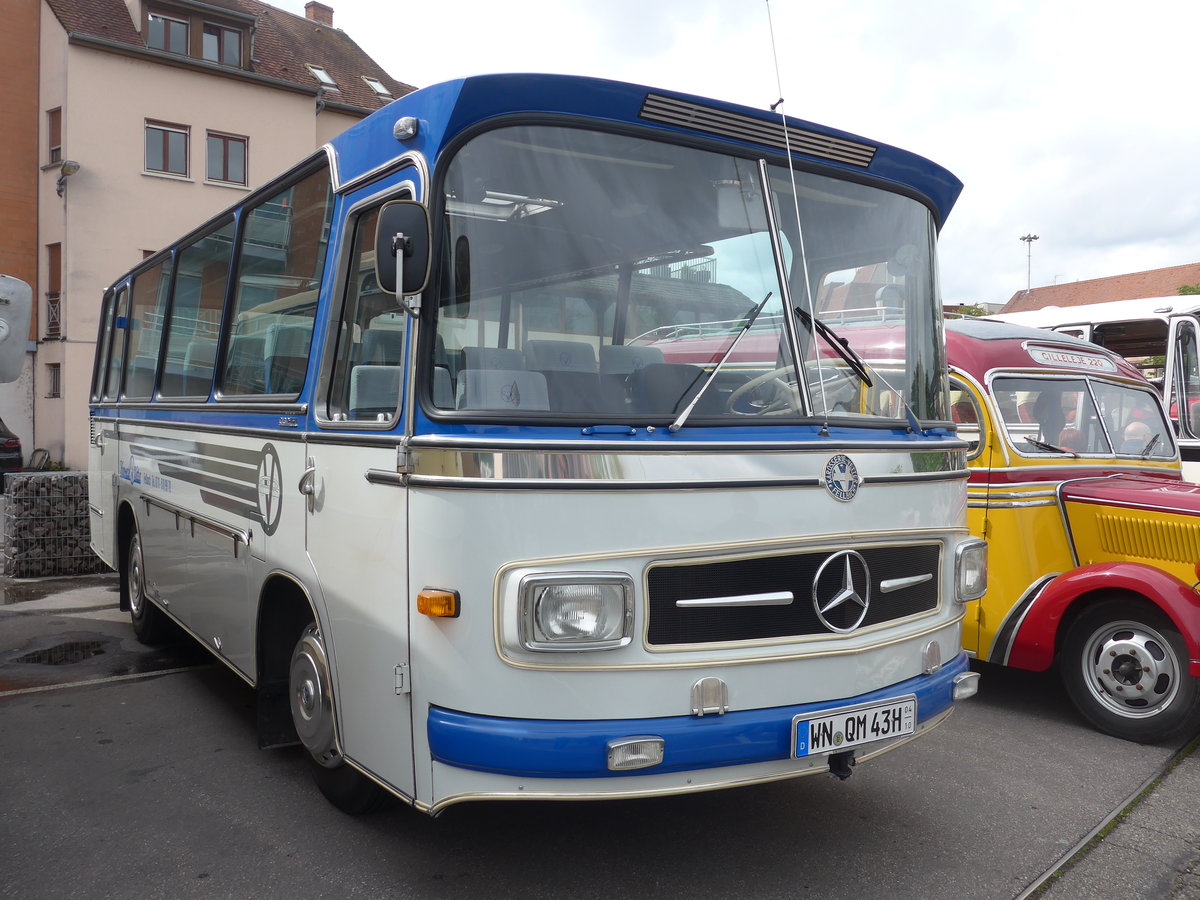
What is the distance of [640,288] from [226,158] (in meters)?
26.2

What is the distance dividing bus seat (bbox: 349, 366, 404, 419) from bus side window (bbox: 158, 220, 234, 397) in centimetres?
216

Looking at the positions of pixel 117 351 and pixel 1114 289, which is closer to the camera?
pixel 117 351

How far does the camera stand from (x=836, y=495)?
11.7 ft

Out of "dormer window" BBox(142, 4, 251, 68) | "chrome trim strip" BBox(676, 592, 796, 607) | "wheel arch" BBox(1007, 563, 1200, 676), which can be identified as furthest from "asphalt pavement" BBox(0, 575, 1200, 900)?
"dormer window" BBox(142, 4, 251, 68)

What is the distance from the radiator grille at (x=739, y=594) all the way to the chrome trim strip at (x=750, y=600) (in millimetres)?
10

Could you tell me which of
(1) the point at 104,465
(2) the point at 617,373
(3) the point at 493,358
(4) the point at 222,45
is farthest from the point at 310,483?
(4) the point at 222,45

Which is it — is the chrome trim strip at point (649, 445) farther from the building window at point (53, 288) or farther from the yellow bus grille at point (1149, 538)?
the building window at point (53, 288)

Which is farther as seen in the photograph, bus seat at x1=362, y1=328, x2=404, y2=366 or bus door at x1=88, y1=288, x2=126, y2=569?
bus door at x1=88, y1=288, x2=126, y2=569

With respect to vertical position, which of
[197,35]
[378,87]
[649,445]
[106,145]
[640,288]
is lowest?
[649,445]

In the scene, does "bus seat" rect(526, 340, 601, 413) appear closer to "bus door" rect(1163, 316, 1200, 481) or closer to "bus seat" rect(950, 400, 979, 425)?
"bus seat" rect(950, 400, 979, 425)

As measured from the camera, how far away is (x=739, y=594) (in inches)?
133

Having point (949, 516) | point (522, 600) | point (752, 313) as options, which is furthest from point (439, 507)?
point (949, 516)

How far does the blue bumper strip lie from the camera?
312cm

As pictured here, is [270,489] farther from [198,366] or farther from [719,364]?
[719,364]
